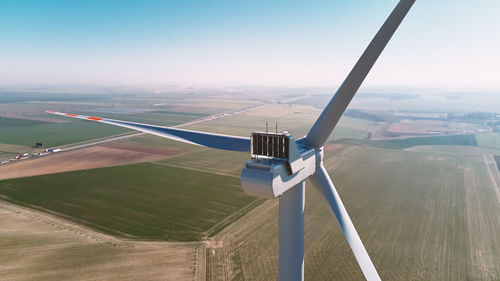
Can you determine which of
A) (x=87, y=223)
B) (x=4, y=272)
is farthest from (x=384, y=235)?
(x=4, y=272)

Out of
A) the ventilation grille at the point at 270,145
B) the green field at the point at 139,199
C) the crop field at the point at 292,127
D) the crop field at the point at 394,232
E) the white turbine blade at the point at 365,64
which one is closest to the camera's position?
the ventilation grille at the point at 270,145

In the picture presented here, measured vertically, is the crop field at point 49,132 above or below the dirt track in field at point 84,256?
above

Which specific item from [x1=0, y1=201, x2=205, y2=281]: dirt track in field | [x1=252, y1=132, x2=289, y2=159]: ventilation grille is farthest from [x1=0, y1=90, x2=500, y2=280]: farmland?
[x1=252, y1=132, x2=289, y2=159]: ventilation grille

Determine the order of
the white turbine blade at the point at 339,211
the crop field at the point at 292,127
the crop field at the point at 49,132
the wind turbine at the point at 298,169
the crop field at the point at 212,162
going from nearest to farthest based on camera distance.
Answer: the wind turbine at the point at 298,169 → the white turbine blade at the point at 339,211 → the crop field at the point at 212,162 → the crop field at the point at 49,132 → the crop field at the point at 292,127

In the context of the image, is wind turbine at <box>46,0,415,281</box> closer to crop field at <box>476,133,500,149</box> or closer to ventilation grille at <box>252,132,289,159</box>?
ventilation grille at <box>252,132,289,159</box>

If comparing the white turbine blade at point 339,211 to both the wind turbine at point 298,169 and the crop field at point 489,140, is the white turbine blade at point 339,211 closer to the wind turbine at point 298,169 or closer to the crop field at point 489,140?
the wind turbine at point 298,169

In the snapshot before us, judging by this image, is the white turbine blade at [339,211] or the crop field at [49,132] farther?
the crop field at [49,132]

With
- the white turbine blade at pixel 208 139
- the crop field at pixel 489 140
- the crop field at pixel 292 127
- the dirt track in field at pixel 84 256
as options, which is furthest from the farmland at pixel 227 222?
the crop field at pixel 292 127
